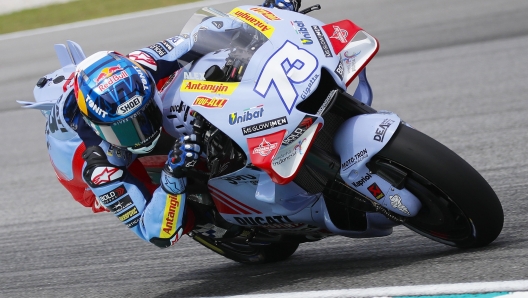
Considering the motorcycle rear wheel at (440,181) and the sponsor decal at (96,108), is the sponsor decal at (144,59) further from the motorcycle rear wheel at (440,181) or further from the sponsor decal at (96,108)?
the motorcycle rear wheel at (440,181)

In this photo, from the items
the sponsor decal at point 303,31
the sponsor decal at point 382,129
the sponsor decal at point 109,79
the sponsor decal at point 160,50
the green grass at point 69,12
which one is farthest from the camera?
the green grass at point 69,12

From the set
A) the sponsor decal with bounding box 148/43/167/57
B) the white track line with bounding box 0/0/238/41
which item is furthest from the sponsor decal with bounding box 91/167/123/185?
the white track line with bounding box 0/0/238/41

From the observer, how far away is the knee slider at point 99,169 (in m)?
3.71

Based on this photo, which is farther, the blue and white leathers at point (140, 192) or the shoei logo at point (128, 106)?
the blue and white leathers at point (140, 192)

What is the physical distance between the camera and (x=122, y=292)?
4.38 metres

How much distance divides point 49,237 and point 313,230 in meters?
2.57

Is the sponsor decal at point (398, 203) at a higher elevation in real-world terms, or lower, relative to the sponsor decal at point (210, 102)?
lower

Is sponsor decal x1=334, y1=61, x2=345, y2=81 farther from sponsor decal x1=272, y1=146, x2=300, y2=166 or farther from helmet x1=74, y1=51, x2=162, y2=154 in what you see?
helmet x1=74, y1=51, x2=162, y2=154

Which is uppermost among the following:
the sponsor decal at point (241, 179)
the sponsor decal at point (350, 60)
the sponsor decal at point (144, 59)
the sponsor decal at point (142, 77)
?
the sponsor decal at point (350, 60)

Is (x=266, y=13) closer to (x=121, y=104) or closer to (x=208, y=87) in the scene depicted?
(x=208, y=87)

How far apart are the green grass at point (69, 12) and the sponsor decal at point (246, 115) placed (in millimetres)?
9857

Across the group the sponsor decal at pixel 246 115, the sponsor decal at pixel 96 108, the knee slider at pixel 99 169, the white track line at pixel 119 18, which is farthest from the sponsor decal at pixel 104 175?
the white track line at pixel 119 18

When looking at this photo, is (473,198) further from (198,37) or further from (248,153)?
(198,37)

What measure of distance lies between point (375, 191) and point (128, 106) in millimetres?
1171
